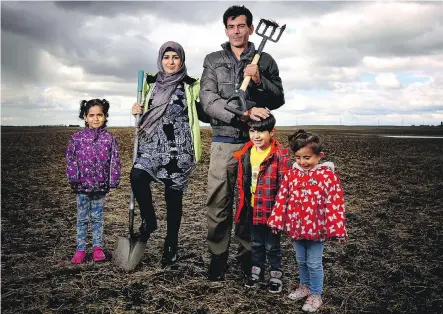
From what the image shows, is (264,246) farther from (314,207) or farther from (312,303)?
(314,207)

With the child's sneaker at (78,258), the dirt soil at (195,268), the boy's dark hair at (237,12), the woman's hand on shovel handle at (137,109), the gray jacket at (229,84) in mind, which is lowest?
the dirt soil at (195,268)

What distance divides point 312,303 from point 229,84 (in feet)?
7.77

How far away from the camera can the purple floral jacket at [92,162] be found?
15.7ft

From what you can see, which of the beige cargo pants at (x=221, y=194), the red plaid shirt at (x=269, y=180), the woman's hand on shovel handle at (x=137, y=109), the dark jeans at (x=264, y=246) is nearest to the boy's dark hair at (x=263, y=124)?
the red plaid shirt at (x=269, y=180)

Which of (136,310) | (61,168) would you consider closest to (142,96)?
(136,310)

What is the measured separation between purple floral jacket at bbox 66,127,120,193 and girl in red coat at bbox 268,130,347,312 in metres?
2.18

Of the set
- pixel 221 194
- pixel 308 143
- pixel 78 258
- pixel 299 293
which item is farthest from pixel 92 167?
pixel 299 293

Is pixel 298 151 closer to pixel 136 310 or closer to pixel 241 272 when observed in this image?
pixel 241 272

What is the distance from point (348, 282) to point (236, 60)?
2.78m

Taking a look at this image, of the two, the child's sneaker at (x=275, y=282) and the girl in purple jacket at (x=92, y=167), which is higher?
the girl in purple jacket at (x=92, y=167)

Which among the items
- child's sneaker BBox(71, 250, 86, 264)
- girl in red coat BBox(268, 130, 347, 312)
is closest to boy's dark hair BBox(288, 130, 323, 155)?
girl in red coat BBox(268, 130, 347, 312)

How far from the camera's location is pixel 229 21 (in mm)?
4160

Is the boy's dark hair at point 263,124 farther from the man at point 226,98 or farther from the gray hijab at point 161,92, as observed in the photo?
the gray hijab at point 161,92

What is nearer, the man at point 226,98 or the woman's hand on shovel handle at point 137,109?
the man at point 226,98
